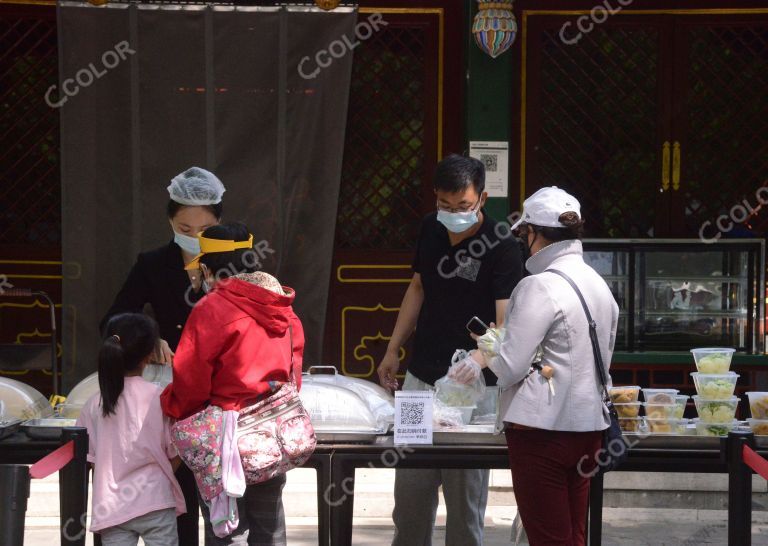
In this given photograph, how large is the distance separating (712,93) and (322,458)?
4.83 m

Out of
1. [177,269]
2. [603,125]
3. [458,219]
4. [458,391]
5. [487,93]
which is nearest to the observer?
[458,391]

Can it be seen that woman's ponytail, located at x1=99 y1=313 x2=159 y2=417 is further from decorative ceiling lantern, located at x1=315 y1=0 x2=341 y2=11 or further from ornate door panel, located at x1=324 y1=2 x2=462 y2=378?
ornate door panel, located at x1=324 y1=2 x2=462 y2=378

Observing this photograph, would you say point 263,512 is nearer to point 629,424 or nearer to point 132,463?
point 132,463

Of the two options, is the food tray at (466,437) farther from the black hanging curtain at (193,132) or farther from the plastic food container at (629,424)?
the black hanging curtain at (193,132)

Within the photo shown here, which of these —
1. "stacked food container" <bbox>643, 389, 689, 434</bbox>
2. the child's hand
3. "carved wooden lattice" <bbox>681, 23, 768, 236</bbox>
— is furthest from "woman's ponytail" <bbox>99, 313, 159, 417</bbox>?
"carved wooden lattice" <bbox>681, 23, 768, 236</bbox>

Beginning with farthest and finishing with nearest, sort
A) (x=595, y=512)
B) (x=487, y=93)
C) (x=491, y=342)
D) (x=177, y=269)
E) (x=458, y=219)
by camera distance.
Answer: (x=487, y=93) → (x=177, y=269) → (x=458, y=219) → (x=595, y=512) → (x=491, y=342)

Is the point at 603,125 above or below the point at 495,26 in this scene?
below

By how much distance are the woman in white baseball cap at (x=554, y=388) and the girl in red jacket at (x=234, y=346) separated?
820 millimetres

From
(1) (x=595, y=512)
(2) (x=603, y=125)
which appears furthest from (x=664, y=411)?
(2) (x=603, y=125)

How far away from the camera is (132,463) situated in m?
4.31

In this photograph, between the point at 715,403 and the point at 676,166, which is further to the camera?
the point at 676,166

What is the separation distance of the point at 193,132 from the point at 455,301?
3268 millimetres

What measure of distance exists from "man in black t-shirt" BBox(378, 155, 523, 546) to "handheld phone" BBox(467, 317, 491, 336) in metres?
0.18

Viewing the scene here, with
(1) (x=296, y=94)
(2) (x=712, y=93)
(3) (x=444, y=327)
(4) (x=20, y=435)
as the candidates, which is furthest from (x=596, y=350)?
(2) (x=712, y=93)
